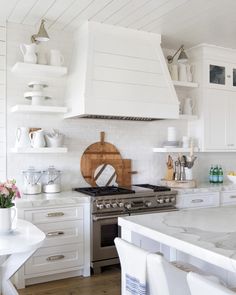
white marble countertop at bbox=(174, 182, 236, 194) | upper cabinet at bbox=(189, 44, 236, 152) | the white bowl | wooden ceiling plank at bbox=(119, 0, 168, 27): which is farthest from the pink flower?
the white bowl

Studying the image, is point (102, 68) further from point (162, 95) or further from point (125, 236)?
point (125, 236)

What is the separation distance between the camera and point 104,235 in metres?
3.71

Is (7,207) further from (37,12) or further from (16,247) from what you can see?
(37,12)

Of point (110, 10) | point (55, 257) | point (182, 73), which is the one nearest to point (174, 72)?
point (182, 73)

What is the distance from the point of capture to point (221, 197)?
444 centimetres

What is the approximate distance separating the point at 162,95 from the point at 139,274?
2695 mm

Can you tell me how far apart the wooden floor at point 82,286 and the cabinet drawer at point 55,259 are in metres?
0.14

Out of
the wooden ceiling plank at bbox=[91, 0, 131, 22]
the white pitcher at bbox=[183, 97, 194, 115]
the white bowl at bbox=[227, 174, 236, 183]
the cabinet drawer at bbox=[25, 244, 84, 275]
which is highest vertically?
the wooden ceiling plank at bbox=[91, 0, 131, 22]

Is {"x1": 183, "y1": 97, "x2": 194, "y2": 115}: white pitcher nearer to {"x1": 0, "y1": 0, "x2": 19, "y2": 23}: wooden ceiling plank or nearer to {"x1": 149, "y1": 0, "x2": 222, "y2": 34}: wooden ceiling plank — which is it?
{"x1": 149, "y1": 0, "x2": 222, "y2": 34}: wooden ceiling plank

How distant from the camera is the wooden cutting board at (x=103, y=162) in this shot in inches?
167

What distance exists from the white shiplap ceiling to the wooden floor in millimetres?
2611

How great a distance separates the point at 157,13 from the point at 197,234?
7.95 ft

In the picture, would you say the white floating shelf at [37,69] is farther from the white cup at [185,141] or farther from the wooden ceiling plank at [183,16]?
the white cup at [185,141]

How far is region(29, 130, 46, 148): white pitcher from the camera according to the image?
378 cm
